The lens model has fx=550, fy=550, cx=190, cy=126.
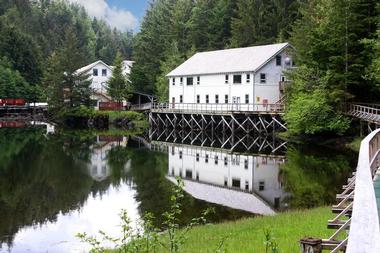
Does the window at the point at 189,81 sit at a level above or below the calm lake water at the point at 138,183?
above

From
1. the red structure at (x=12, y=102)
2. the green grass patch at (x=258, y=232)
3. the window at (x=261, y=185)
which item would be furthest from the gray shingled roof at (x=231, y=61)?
the green grass patch at (x=258, y=232)

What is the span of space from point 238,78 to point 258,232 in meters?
38.7

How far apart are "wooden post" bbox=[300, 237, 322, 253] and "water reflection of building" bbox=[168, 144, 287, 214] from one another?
13547mm

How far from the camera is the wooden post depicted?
19.3 ft

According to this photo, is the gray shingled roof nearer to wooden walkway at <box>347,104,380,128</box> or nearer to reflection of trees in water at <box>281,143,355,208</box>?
wooden walkway at <box>347,104,380,128</box>

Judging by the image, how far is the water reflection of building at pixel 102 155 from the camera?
1154 inches

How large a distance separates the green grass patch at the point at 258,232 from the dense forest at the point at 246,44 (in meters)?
17.6

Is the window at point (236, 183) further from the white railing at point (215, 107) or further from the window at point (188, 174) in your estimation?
the white railing at point (215, 107)

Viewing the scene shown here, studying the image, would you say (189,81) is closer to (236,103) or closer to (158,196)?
(236,103)

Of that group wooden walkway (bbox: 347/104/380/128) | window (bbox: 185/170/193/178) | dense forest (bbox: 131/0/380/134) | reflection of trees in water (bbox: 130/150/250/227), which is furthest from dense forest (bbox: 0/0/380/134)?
reflection of trees in water (bbox: 130/150/250/227)

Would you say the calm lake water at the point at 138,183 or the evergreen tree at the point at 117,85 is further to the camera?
the evergreen tree at the point at 117,85

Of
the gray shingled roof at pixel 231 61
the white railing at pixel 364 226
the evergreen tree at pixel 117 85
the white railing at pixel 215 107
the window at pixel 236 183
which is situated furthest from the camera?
the evergreen tree at pixel 117 85

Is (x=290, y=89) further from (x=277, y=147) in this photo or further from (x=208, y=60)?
(x=208, y=60)

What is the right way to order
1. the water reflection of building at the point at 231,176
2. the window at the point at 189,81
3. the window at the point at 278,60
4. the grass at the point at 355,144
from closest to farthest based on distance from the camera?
1. the water reflection of building at the point at 231,176
2. the grass at the point at 355,144
3. the window at the point at 278,60
4. the window at the point at 189,81
